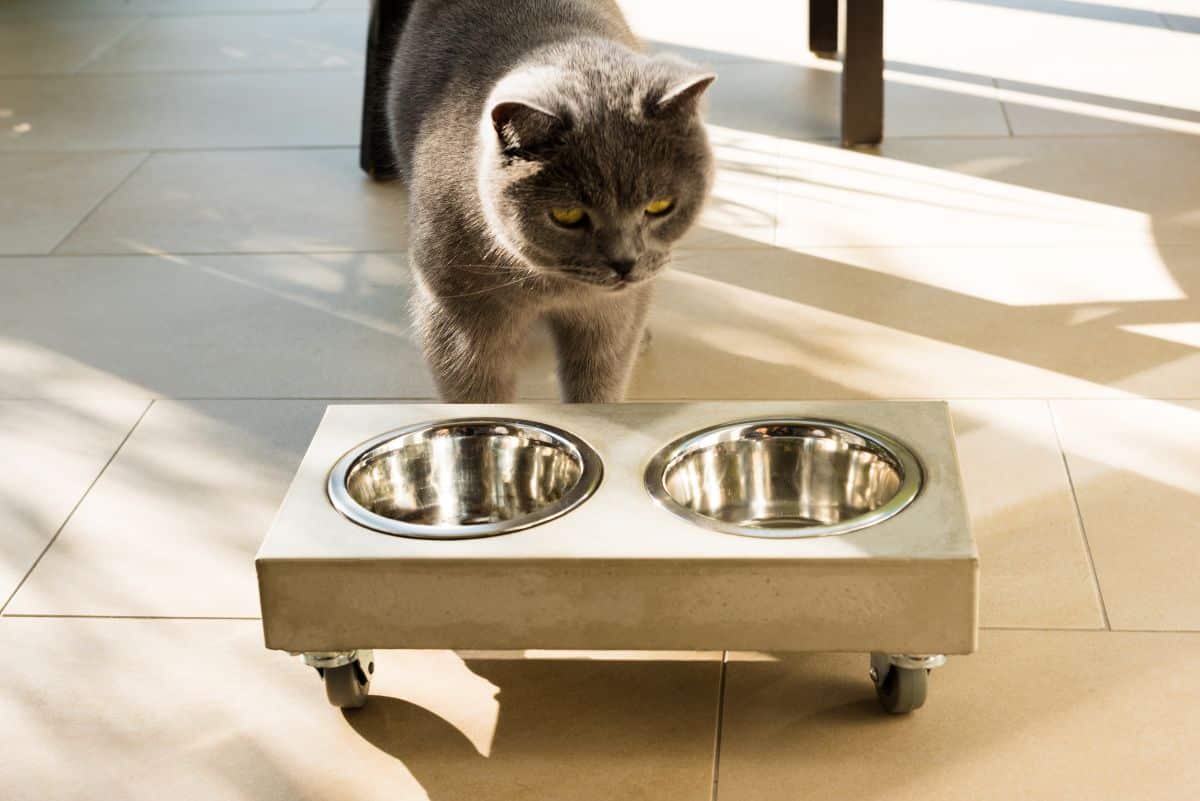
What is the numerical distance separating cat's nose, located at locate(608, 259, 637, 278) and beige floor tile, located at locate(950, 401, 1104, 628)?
49 centimetres

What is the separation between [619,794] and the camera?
1.31m

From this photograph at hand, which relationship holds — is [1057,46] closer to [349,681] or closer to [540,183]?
[540,183]

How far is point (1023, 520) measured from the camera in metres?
1.68

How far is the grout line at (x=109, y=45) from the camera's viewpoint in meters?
3.46

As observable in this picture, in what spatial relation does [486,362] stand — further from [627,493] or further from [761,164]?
[761,164]

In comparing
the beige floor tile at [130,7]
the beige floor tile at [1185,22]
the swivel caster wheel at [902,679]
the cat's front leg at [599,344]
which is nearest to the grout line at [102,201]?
the beige floor tile at [130,7]

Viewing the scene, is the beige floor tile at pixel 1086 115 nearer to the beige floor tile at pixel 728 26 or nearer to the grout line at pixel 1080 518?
the beige floor tile at pixel 728 26

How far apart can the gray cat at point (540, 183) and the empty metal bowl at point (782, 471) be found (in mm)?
203

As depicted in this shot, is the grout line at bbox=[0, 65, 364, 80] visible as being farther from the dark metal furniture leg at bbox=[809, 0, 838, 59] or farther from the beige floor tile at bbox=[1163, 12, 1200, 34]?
the beige floor tile at bbox=[1163, 12, 1200, 34]

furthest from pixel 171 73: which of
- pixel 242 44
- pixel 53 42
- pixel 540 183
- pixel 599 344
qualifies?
pixel 540 183

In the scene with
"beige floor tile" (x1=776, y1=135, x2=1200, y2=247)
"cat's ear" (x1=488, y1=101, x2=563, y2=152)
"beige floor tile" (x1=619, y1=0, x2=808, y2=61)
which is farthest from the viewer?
"beige floor tile" (x1=619, y1=0, x2=808, y2=61)

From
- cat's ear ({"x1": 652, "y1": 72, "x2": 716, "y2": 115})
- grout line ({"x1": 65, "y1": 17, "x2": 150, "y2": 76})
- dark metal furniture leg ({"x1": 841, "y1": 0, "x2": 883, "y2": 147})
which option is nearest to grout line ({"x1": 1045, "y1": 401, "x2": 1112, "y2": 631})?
cat's ear ({"x1": 652, "y1": 72, "x2": 716, "y2": 115})

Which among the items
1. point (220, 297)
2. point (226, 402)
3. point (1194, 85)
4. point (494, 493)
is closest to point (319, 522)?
point (494, 493)

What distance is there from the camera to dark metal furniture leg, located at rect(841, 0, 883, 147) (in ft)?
8.63
